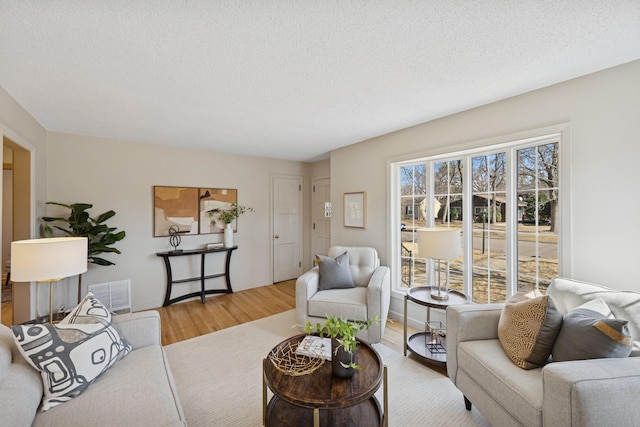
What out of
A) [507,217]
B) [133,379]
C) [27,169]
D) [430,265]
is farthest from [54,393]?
[507,217]

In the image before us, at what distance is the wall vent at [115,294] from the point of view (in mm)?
3328

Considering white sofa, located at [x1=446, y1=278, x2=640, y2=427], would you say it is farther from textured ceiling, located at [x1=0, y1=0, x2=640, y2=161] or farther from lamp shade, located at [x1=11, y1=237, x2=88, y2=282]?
lamp shade, located at [x1=11, y1=237, x2=88, y2=282]

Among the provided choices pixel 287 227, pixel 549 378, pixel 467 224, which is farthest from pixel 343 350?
pixel 287 227

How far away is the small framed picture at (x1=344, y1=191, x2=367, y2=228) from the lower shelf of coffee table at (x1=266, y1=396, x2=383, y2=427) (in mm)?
2348

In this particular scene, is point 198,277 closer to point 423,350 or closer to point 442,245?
point 423,350

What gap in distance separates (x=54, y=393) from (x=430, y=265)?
3.13m

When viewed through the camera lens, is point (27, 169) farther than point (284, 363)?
Yes

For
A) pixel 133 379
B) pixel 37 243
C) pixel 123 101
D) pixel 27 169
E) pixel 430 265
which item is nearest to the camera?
pixel 133 379

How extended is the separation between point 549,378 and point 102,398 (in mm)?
2088

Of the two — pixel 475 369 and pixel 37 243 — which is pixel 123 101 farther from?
pixel 475 369

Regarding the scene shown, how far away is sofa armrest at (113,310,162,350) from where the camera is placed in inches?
70.0

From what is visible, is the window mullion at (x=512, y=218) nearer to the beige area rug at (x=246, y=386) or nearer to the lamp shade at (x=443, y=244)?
the lamp shade at (x=443, y=244)

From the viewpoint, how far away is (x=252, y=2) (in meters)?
1.20

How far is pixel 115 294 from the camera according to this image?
342 centimetres
